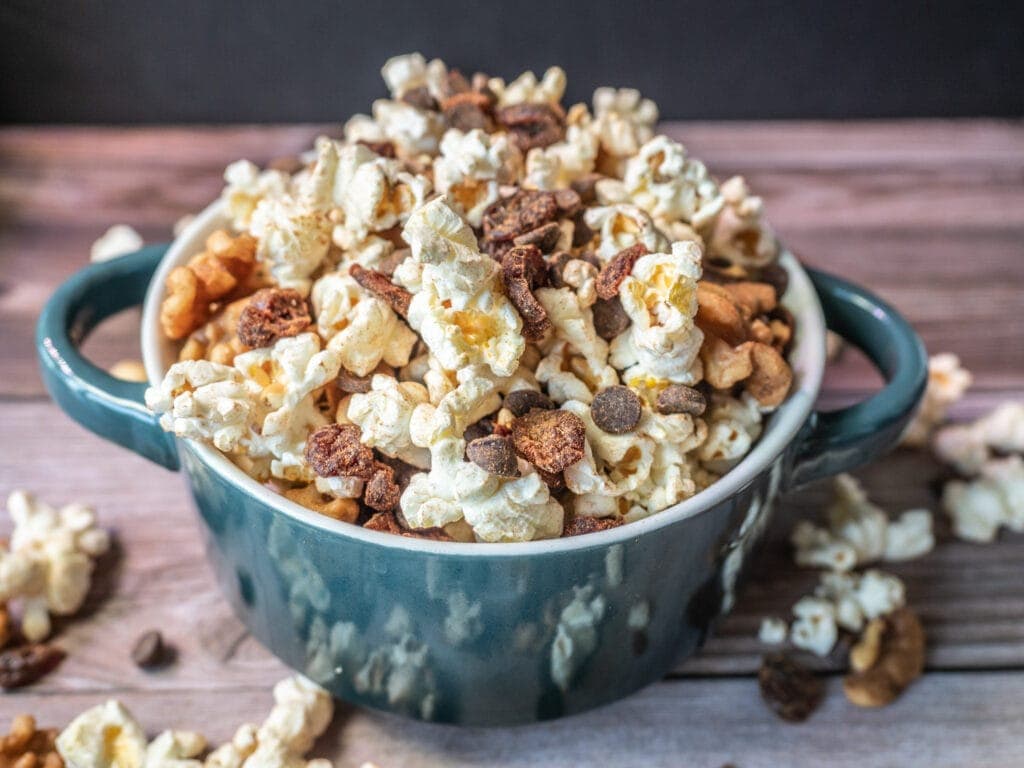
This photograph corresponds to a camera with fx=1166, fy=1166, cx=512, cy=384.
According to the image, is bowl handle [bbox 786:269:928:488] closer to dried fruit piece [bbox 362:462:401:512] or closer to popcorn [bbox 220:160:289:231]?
dried fruit piece [bbox 362:462:401:512]

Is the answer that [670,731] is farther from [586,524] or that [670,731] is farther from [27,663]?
[27,663]

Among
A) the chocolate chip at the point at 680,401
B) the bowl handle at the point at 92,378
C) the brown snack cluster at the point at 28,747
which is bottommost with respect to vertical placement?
the brown snack cluster at the point at 28,747

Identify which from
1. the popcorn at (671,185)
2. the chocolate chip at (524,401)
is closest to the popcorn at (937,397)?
the popcorn at (671,185)

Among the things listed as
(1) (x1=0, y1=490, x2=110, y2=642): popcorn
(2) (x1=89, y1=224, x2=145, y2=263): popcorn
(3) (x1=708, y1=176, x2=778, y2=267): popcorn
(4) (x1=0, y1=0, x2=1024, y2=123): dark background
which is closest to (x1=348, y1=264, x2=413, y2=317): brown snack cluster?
(3) (x1=708, y1=176, x2=778, y2=267): popcorn

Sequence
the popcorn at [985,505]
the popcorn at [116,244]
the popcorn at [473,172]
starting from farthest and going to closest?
the popcorn at [116,244]
the popcorn at [985,505]
the popcorn at [473,172]

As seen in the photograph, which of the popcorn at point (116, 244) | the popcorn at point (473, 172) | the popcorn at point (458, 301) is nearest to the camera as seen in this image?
the popcorn at point (458, 301)

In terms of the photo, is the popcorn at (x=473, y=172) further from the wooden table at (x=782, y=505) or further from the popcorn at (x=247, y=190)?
the wooden table at (x=782, y=505)

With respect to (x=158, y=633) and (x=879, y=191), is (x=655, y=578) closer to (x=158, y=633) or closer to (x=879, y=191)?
(x=158, y=633)
